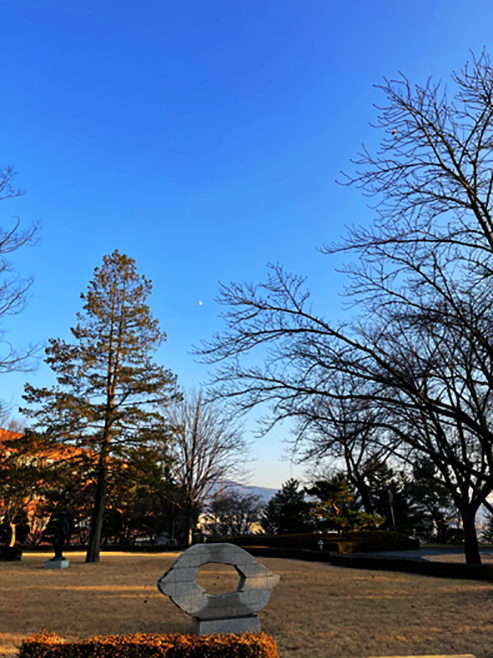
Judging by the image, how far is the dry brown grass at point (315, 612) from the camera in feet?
20.6

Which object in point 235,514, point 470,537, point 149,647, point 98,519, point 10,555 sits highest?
point 98,519

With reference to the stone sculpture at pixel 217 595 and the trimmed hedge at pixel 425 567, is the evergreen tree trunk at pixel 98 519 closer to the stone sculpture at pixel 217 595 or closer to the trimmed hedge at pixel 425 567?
the trimmed hedge at pixel 425 567

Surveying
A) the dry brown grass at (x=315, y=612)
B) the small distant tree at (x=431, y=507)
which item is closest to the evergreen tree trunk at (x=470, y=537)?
the dry brown grass at (x=315, y=612)

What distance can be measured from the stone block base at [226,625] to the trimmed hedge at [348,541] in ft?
54.7

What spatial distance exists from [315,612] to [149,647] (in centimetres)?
442

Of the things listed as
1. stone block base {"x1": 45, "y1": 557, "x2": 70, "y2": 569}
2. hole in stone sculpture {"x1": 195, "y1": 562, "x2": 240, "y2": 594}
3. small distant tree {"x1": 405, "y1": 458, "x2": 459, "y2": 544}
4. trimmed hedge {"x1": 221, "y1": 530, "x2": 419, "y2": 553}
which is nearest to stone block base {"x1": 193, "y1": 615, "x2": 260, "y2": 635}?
hole in stone sculpture {"x1": 195, "y1": 562, "x2": 240, "y2": 594}

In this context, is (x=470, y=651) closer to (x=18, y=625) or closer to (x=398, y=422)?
(x=398, y=422)

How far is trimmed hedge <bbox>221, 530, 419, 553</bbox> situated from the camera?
75.3 ft

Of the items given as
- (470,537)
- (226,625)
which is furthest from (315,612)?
(470,537)

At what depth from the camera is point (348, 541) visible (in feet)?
78.9

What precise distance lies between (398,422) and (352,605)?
4.03 m

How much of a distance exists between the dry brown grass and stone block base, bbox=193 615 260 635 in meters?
0.41

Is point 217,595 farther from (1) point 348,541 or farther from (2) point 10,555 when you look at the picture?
(1) point 348,541

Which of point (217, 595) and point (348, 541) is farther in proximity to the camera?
point (348, 541)
